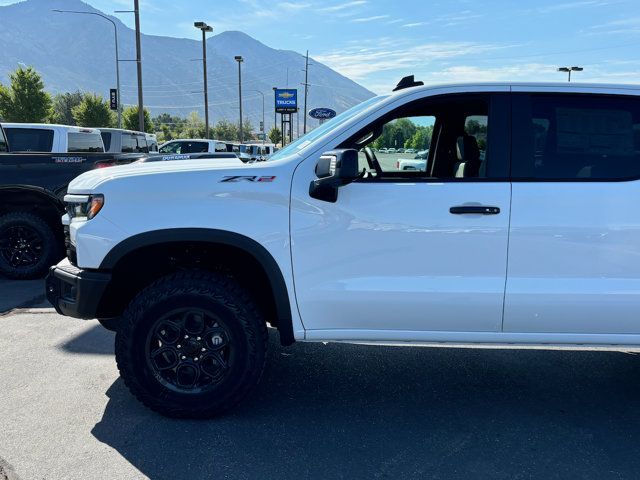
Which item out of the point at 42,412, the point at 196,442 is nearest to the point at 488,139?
the point at 196,442

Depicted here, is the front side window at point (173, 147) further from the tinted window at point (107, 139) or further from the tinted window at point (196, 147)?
the tinted window at point (107, 139)

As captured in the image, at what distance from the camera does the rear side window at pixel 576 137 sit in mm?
3131

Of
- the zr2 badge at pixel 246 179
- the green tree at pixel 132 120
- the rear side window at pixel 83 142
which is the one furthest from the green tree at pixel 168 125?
the zr2 badge at pixel 246 179

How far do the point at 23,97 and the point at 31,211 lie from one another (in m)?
35.4

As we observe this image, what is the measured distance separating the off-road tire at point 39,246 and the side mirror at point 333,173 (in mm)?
4945

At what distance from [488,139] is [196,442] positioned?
239 cm

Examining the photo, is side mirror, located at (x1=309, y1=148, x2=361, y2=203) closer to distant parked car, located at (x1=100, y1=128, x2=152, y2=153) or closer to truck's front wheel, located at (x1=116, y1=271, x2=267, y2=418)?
truck's front wheel, located at (x1=116, y1=271, x2=267, y2=418)

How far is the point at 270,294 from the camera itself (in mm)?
3453

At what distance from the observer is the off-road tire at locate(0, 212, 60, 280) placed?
673cm

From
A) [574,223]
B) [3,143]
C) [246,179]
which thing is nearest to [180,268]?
[246,179]

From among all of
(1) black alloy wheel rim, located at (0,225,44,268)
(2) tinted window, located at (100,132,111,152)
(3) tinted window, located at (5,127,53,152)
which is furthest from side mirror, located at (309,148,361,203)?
(2) tinted window, located at (100,132,111,152)

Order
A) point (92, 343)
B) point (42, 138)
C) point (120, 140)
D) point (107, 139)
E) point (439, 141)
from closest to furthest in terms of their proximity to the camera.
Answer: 1. point (439, 141)
2. point (92, 343)
3. point (42, 138)
4. point (107, 139)
5. point (120, 140)

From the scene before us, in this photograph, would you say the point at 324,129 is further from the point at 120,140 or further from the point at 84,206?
the point at 120,140

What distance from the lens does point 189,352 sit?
3.27m
